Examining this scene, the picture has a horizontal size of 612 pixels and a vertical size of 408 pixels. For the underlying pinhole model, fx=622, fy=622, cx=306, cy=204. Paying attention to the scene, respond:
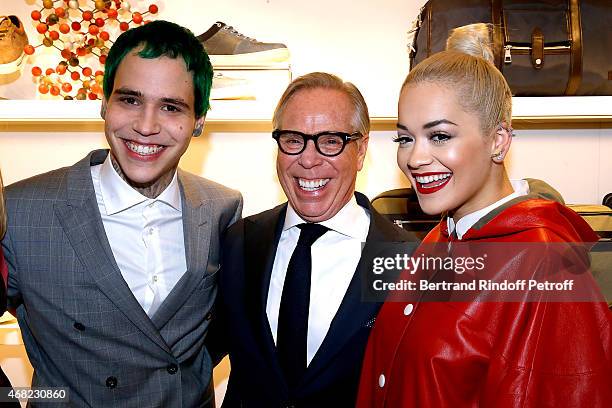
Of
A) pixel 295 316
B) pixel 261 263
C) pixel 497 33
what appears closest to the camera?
pixel 295 316

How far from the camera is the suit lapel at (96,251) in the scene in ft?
5.21

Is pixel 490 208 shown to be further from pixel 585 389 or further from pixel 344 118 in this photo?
pixel 344 118

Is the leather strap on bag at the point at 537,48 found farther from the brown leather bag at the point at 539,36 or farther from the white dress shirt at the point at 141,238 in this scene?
the white dress shirt at the point at 141,238

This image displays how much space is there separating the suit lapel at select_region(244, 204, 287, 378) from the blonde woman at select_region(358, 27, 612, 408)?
328 millimetres

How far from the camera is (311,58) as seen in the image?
2.53 m

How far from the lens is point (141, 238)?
1.70 m

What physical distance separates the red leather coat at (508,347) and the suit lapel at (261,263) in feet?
1.20

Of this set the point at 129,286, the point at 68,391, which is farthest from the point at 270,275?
the point at 68,391

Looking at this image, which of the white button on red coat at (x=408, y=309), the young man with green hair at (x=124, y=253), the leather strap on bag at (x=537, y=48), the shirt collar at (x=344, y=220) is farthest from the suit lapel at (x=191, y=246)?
the leather strap on bag at (x=537, y=48)

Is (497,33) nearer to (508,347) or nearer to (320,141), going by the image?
(320,141)

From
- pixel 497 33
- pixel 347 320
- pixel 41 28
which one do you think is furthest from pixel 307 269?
pixel 41 28

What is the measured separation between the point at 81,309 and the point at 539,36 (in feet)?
5.42

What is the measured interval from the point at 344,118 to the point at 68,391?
104cm

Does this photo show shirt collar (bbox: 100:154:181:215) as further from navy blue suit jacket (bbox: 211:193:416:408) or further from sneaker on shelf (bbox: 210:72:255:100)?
sneaker on shelf (bbox: 210:72:255:100)
